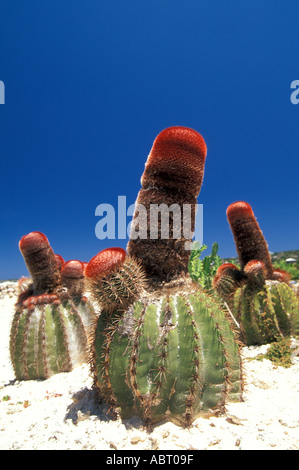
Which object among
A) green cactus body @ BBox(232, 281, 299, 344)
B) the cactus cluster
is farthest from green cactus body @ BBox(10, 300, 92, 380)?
green cactus body @ BBox(232, 281, 299, 344)

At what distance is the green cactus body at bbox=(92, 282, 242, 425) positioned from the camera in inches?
93.0

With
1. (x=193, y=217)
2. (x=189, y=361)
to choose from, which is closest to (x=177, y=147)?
(x=193, y=217)

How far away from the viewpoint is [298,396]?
307 cm

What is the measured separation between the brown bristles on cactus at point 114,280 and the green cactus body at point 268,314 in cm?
315

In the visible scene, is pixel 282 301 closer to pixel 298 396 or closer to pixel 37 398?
pixel 298 396

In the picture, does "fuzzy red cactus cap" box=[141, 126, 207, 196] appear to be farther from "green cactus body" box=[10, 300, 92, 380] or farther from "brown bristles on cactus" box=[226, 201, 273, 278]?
"green cactus body" box=[10, 300, 92, 380]

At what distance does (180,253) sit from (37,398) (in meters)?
2.49

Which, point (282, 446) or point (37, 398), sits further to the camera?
point (37, 398)

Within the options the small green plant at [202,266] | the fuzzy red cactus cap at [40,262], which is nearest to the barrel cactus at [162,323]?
the fuzzy red cactus cap at [40,262]

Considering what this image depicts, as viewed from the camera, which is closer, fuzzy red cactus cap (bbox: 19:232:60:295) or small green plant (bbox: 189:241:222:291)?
fuzzy red cactus cap (bbox: 19:232:60:295)

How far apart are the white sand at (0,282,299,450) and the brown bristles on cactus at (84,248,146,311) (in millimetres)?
935

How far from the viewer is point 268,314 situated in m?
5.05

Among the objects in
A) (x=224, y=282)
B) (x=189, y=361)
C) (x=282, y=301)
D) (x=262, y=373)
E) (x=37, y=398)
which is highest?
(x=224, y=282)

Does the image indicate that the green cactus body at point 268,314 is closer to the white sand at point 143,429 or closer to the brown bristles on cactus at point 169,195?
the white sand at point 143,429
